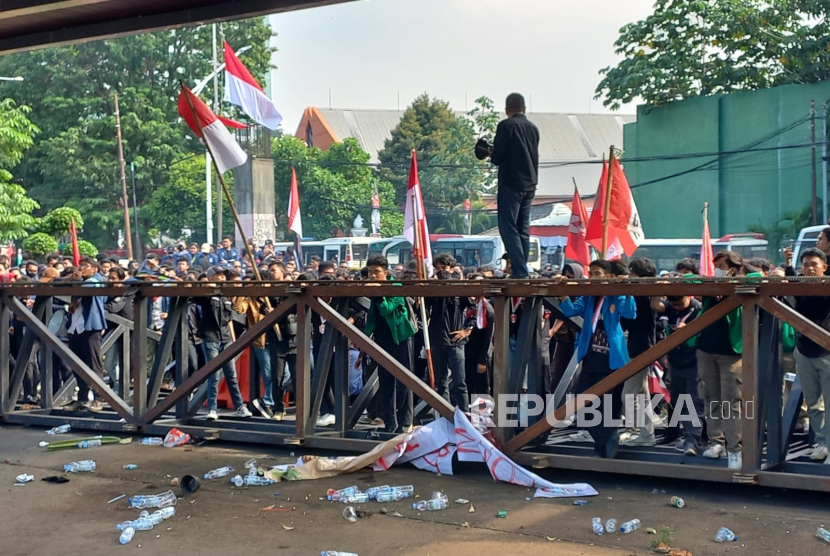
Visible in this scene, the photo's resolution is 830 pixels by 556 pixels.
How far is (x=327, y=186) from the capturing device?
4941cm

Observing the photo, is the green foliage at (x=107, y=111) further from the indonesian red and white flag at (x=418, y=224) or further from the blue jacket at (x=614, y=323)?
the blue jacket at (x=614, y=323)

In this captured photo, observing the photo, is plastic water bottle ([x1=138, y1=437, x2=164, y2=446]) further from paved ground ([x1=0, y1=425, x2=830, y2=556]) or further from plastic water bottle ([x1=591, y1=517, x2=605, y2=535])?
plastic water bottle ([x1=591, y1=517, x2=605, y2=535])

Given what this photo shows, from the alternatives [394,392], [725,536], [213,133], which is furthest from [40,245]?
[725,536]

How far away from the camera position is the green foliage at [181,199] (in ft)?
144

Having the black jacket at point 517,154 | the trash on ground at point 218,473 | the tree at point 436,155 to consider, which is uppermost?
the tree at point 436,155

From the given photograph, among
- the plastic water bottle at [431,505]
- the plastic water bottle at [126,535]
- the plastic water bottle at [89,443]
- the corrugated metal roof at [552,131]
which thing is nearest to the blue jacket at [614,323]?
the plastic water bottle at [431,505]

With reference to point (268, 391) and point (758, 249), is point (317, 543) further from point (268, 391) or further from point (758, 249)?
point (758, 249)

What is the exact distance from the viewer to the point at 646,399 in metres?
7.77

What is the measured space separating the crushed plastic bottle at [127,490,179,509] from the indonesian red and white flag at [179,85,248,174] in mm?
3993

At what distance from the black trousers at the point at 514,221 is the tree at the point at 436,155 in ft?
146

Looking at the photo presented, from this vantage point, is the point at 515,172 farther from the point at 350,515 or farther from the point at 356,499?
the point at 350,515

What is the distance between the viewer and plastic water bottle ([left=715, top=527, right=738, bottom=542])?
5.66m

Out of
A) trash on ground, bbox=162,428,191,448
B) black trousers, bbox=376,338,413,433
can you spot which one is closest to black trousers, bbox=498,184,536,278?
black trousers, bbox=376,338,413,433

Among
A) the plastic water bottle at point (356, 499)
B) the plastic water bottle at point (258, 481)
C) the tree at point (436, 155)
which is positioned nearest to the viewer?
the plastic water bottle at point (356, 499)
